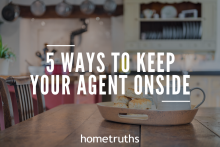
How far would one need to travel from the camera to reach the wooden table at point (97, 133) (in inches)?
23.5

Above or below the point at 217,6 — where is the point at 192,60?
below

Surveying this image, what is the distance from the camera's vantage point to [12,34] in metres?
4.77

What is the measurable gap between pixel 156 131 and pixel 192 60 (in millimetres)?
3875

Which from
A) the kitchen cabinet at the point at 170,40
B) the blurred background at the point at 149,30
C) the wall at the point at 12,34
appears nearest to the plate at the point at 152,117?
the blurred background at the point at 149,30

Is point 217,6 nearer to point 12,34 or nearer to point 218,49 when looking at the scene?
point 218,49

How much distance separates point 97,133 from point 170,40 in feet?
11.6

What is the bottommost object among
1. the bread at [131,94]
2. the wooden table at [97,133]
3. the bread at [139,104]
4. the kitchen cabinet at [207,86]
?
the kitchen cabinet at [207,86]

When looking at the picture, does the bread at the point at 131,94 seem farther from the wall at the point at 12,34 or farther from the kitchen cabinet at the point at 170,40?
the wall at the point at 12,34

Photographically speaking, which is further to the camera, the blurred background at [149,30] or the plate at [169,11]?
the plate at [169,11]

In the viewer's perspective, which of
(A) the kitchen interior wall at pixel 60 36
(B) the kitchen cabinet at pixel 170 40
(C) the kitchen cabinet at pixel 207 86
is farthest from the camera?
(A) the kitchen interior wall at pixel 60 36

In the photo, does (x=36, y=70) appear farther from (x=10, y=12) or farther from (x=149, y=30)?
(x=149, y=30)

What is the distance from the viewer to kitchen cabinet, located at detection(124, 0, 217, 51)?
157 inches

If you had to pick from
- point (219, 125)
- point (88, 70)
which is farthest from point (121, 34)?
point (219, 125)

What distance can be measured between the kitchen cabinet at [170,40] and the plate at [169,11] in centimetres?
10
